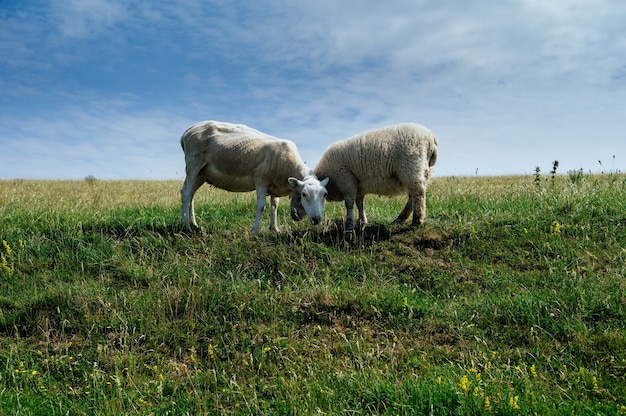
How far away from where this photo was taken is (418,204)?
982cm

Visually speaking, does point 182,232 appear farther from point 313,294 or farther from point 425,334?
point 425,334

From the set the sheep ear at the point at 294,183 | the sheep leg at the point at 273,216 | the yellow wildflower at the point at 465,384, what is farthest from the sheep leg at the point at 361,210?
the yellow wildflower at the point at 465,384

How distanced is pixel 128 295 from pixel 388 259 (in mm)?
4041

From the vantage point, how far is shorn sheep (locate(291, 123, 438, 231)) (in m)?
9.79

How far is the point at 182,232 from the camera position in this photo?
1016cm

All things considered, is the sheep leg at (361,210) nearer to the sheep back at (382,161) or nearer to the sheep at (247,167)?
the sheep back at (382,161)

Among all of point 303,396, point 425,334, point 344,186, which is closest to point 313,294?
point 425,334

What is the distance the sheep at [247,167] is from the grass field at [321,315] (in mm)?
647

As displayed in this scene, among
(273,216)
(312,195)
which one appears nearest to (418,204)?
(312,195)

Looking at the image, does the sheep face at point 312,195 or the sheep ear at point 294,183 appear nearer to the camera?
the sheep face at point 312,195

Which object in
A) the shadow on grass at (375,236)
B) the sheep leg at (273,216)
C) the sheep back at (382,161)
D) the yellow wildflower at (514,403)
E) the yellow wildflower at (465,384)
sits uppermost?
the sheep back at (382,161)

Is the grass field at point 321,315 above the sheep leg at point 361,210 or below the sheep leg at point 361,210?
below

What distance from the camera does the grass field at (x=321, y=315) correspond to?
5.32 m

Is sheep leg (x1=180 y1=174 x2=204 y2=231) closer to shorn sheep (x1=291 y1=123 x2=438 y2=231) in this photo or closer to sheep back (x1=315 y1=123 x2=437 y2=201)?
shorn sheep (x1=291 y1=123 x2=438 y2=231)
